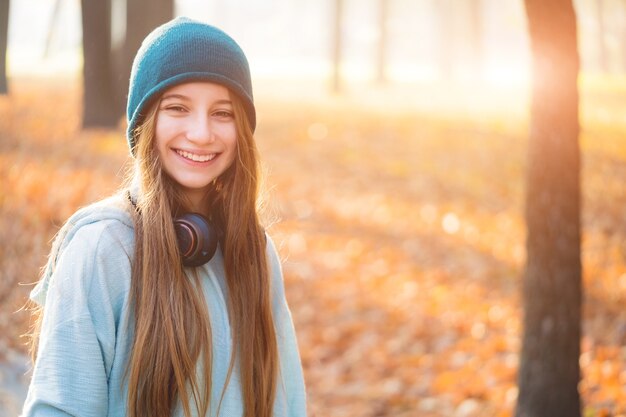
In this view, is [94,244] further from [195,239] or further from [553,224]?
[553,224]

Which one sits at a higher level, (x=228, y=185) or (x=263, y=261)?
(x=228, y=185)

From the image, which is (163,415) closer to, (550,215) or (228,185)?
(228,185)

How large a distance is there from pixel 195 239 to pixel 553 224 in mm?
3188

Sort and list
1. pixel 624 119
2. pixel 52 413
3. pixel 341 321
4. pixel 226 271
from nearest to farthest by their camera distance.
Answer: pixel 52 413 < pixel 226 271 < pixel 341 321 < pixel 624 119

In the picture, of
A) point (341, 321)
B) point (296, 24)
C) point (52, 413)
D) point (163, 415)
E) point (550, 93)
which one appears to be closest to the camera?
point (52, 413)

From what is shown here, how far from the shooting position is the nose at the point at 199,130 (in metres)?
2.53

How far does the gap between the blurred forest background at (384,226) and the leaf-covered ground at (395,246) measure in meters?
0.02

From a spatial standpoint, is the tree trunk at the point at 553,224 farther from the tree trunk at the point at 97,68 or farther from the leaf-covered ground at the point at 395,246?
the tree trunk at the point at 97,68

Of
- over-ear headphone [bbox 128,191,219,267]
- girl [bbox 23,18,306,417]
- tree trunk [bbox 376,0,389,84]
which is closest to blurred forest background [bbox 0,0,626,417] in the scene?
girl [bbox 23,18,306,417]

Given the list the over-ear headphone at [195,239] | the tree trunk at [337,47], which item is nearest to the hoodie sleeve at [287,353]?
the over-ear headphone at [195,239]

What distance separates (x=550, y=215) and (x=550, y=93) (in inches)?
29.2

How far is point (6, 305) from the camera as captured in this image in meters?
6.66

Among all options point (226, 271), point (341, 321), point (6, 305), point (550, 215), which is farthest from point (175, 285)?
point (341, 321)

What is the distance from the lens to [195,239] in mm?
2430
